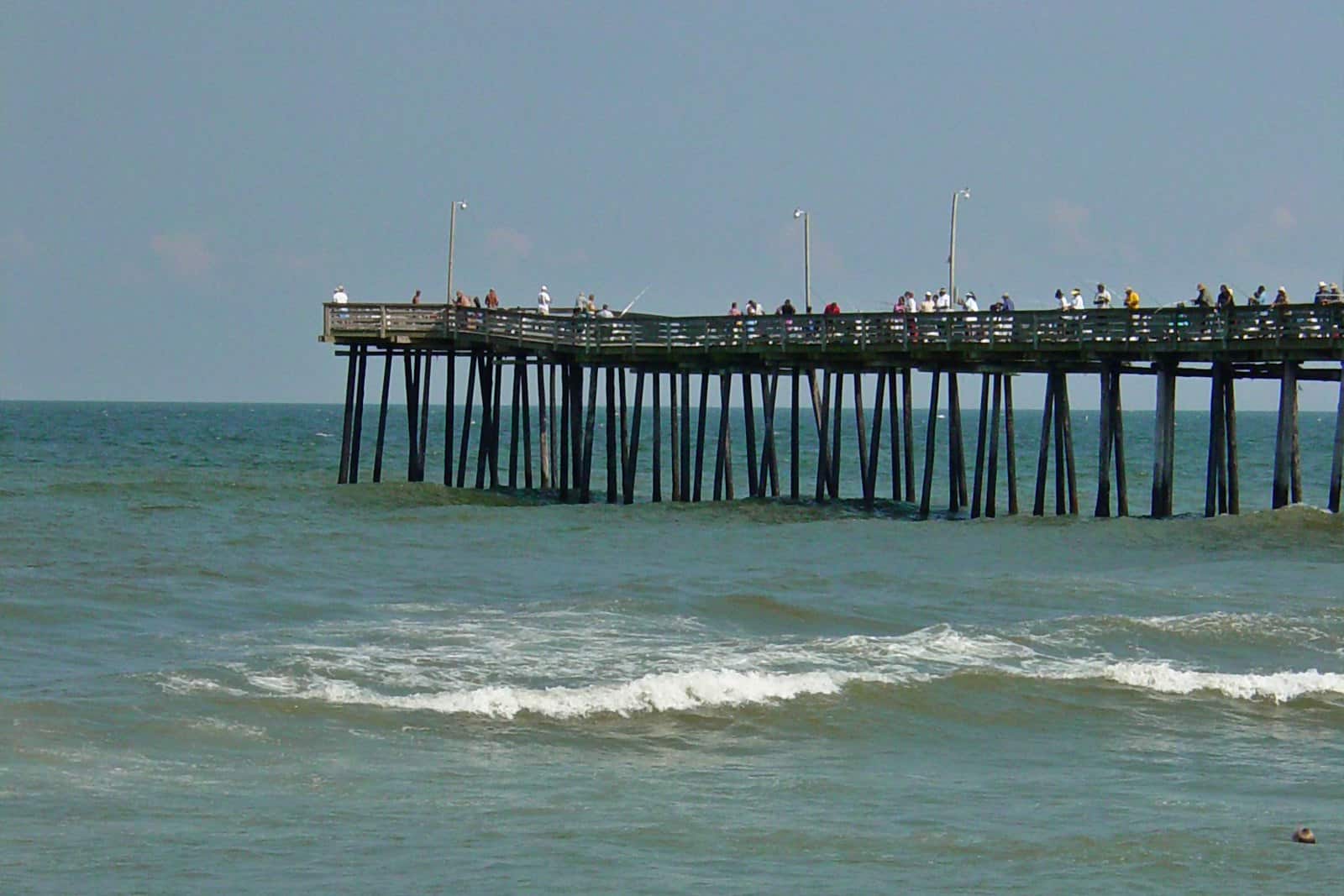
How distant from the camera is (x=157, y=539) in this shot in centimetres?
3144

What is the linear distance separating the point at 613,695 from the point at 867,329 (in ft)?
72.4

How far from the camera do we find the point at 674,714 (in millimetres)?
16516

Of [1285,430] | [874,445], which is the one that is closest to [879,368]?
[874,445]

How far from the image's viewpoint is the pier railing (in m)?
31.1

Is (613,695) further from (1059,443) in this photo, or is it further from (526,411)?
(526,411)

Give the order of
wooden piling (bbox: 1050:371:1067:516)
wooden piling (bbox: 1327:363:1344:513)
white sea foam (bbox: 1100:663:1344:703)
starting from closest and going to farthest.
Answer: white sea foam (bbox: 1100:663:1344:703), wooden piling (bbox: 1327:363:1344:513), wooden piling (bbox: 1050:371:1067:516)

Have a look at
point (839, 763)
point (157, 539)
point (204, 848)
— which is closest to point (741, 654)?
point (839, 763)

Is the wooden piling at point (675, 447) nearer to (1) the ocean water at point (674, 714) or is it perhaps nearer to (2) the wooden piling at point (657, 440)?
(2) the wooden piling at point (657, 440)

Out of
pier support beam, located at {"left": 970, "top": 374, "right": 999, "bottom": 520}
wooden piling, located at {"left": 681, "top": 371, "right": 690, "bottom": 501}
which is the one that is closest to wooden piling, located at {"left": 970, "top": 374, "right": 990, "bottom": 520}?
pier support beam, located at {"left": 970, "top": 374, "right": 999, "bottom": 520}

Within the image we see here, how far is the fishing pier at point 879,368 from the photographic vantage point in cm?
3206

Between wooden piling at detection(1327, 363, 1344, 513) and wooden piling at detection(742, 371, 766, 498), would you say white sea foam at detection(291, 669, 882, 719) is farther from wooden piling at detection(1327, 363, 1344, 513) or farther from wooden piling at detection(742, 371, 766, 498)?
wooden piling at detection(742, 371, 766, 498)

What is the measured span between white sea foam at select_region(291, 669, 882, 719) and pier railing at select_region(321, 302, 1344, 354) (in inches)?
620

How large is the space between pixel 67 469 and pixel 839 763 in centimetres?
5120

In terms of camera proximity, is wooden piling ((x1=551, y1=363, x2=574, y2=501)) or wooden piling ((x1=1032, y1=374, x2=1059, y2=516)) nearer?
wooden piling ((x1=1032, y1=374, x2=1059, y2=516))
